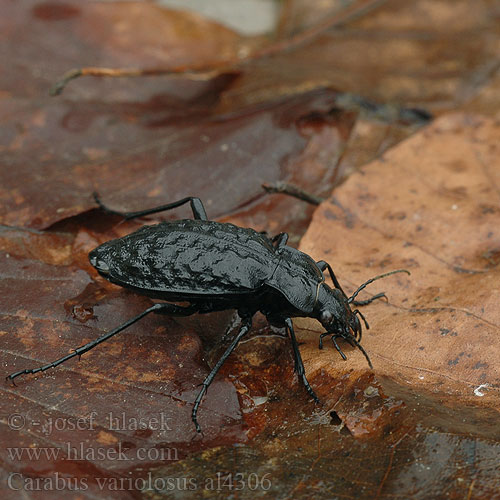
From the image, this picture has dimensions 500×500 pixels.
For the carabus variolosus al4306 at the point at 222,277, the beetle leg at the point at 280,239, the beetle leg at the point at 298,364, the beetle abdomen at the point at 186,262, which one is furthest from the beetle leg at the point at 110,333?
the beetle leg at the point at 280,239

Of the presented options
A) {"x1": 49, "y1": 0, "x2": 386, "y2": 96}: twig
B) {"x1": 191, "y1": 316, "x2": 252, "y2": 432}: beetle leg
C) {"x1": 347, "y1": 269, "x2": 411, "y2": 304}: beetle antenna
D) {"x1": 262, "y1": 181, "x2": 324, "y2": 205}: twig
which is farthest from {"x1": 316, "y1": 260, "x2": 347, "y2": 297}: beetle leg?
{"x1": 49, "y1": 0, "x2": 386, "y2": 96}: twig

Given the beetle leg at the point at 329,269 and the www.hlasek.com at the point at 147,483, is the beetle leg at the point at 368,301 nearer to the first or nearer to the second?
the beetle leg at the point at 329,269

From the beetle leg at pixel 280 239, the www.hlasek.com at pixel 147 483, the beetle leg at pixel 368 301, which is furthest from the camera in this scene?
the beetle leg at pixel 280 239

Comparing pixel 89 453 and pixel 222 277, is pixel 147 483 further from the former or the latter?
pixel 222 277

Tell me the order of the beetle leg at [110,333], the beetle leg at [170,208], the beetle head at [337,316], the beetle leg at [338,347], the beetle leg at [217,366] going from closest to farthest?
the beetle leg at [217,366], the beetle leg at [110,333], the beetle leg at [338,347], the beetle head at [337,316], the beetle leg at [170,208]

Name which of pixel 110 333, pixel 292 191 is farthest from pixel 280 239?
pixel 110 333

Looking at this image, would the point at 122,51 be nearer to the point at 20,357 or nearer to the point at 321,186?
the point at 321,186

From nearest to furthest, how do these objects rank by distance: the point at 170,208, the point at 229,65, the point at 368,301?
the point at 368,301
the point at 170,208
the point at 229,65

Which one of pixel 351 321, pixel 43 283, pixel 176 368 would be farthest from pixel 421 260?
pixel 43 283
